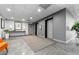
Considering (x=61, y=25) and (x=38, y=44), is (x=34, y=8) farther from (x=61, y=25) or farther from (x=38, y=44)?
(x=38, y=44)

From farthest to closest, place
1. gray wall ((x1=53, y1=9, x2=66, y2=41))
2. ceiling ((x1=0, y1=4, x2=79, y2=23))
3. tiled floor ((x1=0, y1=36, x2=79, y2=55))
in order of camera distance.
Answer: gray wall ((x1=53, y1=9, x2=66, y2=41)) < ceiling ((x1=0, y1=4, x2=79, y2=23)) < tiled floor ((x1=0, y1=36, x2=79, y2=55))

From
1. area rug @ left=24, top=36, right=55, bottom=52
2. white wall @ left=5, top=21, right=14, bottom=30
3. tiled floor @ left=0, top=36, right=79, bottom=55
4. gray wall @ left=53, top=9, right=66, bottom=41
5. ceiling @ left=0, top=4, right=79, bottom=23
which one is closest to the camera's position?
tiled floor @ left=0, top=36, right=79, bottom=55

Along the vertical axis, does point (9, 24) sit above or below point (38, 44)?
above

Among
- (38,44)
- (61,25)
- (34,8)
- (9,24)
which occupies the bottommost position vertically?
(38,44)

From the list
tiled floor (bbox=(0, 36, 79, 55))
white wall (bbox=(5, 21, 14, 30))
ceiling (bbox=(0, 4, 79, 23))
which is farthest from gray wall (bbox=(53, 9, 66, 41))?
white wall (bbox=(5, 21, 14, 30))

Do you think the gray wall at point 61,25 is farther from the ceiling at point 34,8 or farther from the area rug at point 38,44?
the area rug at point 38,44

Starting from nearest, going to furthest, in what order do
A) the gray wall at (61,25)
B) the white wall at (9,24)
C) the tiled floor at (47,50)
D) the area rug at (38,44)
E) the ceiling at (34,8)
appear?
the tiled floor at (47,50) < the area rug at (38,44) < the ceiling at (34,8) < the gray wall at (61,25) < the white wall at (9,24)

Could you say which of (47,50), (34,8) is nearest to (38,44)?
(47,50)

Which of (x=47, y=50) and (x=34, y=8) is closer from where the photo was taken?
(x=47, y=50)

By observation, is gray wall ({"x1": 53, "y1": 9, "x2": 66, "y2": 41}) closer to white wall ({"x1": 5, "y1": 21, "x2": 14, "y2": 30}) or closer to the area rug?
the area rug

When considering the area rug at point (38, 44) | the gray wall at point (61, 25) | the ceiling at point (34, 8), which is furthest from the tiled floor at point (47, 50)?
the ceiling at point (34, 8)
